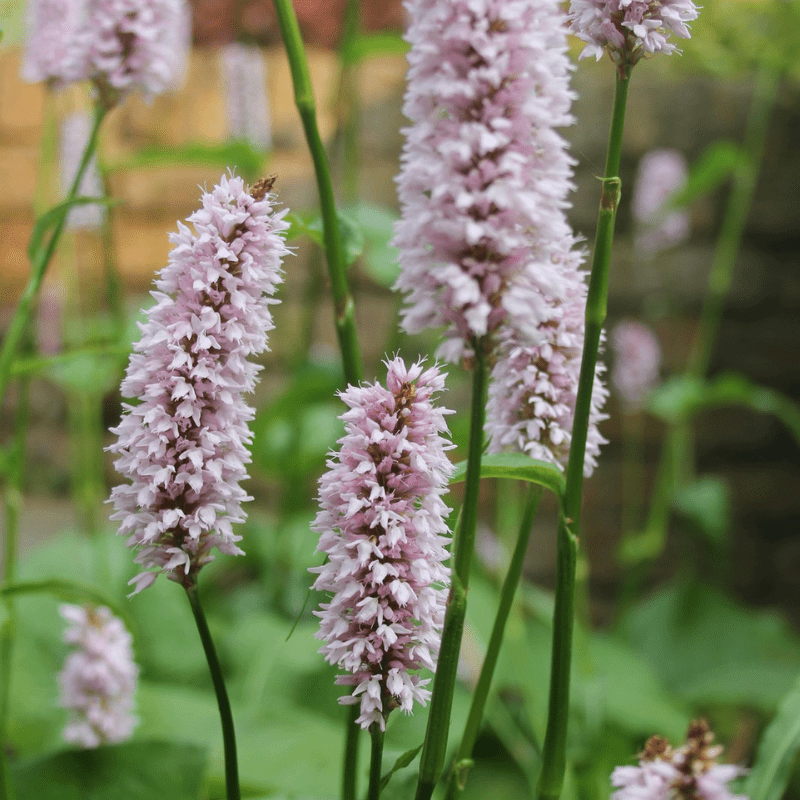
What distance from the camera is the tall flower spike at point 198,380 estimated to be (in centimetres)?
47

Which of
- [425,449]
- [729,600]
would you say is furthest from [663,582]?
[425,449]

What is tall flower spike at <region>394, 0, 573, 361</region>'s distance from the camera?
1.29ft

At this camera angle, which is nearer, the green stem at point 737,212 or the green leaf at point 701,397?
the green leaf at point 701,397

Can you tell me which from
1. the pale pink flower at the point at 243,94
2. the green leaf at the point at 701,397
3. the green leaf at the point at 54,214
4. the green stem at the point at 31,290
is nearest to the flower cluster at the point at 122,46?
the green stem at the point at 31,290

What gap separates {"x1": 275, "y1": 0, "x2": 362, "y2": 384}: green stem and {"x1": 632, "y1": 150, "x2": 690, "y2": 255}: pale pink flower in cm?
171

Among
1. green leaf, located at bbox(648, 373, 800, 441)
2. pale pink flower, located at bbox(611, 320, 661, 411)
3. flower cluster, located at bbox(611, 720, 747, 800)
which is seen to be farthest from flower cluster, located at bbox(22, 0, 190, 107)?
pale pink flower, located at bbox(611, 320, 661, 411)

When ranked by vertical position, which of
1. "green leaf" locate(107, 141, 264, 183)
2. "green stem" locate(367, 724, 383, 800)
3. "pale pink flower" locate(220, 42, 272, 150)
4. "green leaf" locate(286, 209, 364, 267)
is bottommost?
"green stem" locate(367, 724, 383, 800)

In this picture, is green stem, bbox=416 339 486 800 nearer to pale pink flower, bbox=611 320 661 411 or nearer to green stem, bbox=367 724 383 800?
green stem, bbox=367 724 383 800

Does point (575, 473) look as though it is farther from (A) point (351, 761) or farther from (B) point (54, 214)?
(B) point (54, 214)

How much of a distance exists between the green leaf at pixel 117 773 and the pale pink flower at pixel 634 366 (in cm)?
150

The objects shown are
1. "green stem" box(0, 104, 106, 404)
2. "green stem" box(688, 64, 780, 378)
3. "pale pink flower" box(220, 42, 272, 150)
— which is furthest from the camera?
"pale pink flower" box(220, 42, 272, 150)

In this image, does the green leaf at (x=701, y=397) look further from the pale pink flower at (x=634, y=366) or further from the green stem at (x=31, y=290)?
the green stem at (x=31, y=290)

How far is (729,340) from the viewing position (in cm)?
251

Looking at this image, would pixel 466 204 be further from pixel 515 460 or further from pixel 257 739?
pixel 257 739
